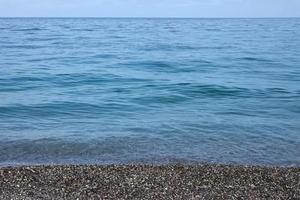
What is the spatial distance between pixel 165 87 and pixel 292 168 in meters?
12.7

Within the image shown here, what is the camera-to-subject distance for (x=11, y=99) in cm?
1711

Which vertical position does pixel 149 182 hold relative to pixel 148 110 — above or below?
above

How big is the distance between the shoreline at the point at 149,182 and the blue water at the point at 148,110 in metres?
1.05

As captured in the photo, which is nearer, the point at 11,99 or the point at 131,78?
the point at 11,99

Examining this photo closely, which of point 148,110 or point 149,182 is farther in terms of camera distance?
point 148,110

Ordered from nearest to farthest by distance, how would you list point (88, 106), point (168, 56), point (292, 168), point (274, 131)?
point (292, 168) → point (274, 131) → point (88, 106) → point (168, 56)

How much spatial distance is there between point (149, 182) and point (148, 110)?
7980 millimetres

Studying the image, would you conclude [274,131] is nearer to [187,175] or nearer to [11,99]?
[187,175]

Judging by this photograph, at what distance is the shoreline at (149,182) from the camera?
7160 millimetres

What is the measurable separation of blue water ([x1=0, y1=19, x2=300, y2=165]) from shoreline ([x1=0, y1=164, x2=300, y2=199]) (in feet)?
3.44

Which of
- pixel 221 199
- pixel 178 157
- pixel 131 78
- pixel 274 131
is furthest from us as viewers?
pixel 131 78

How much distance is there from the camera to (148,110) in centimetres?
1561

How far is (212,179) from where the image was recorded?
7965 mm

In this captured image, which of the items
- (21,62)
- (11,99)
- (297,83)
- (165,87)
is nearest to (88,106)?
(11,99)
